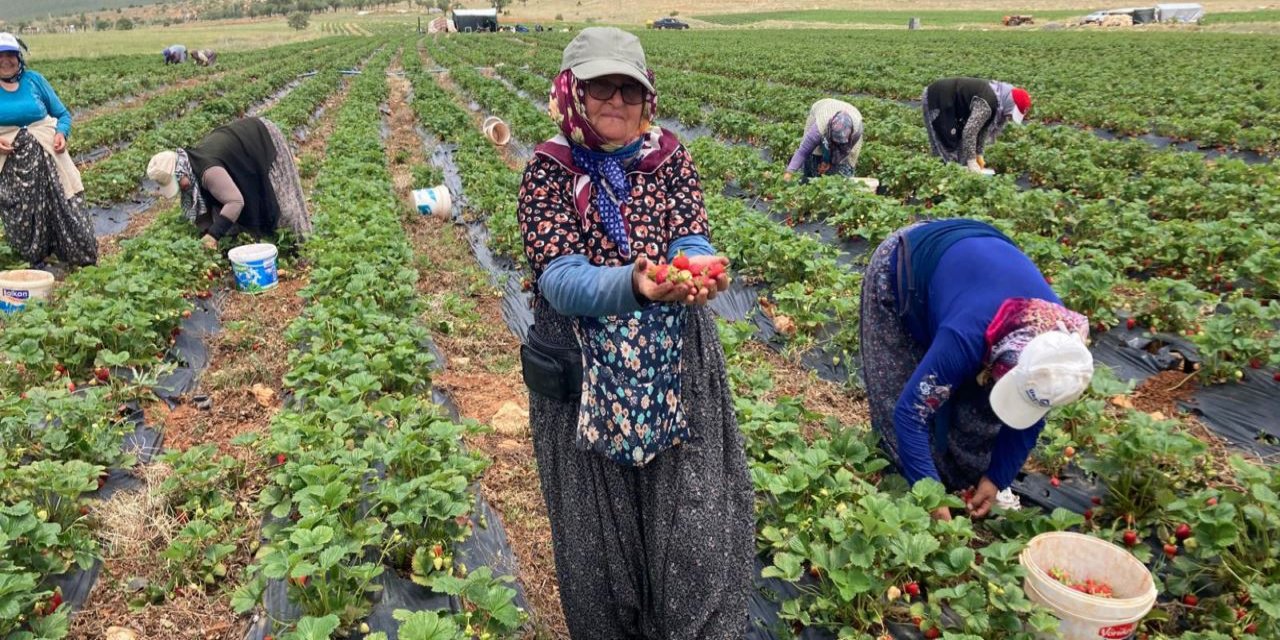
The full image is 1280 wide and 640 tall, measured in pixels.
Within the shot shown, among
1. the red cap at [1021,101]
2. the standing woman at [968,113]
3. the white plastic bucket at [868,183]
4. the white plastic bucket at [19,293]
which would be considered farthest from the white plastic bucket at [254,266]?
the red cap at [1021,101]

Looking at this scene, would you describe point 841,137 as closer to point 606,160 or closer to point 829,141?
point 829,141

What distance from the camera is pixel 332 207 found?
788cm

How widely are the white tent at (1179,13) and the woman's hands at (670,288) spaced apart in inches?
2351

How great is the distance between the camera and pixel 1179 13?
47.9 metres

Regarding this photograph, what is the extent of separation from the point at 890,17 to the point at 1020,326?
64.7 metres

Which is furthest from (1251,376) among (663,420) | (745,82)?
(745,82)

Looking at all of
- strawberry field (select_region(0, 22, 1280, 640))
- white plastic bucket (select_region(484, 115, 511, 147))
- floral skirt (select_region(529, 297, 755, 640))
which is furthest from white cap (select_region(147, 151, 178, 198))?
white plastic bucket (select_region(484, 115, 511, 147))

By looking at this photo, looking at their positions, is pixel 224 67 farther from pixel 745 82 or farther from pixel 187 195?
pixel 187 195

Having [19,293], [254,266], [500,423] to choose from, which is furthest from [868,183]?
[19,293]

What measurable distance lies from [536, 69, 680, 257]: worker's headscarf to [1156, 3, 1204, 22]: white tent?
59.5 m

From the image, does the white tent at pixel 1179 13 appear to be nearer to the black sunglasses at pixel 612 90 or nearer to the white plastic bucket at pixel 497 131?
the white plastic bucket at pixel 497 131

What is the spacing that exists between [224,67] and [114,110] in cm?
1183

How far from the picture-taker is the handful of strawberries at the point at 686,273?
5.18ft

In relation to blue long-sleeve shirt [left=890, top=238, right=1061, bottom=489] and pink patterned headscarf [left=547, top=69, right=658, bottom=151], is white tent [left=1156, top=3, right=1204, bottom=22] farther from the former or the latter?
pink patterned headscarf [left=547, top=69, right=658, bottom=151]
